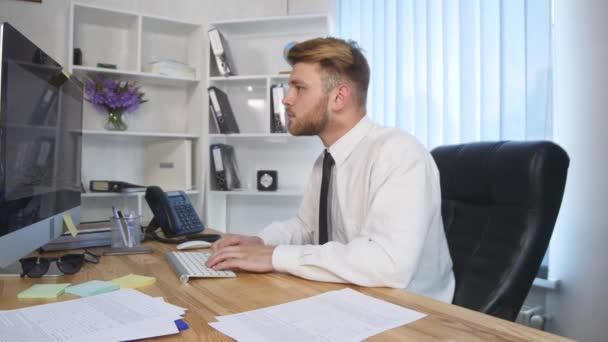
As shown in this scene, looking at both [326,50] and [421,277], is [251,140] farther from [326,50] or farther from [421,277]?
[421,277]

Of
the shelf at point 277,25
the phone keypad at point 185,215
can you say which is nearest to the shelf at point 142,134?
the shelf at point 277,25

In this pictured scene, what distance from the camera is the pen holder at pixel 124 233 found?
3.97 feet

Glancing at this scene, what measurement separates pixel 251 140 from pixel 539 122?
171cm

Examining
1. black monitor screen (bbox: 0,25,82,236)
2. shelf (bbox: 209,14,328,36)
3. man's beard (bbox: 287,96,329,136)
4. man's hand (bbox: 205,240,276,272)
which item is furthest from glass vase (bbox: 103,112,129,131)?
man's hand (bbox: 205,240,276,272)

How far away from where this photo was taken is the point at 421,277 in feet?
3.49

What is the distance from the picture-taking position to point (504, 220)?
110cm

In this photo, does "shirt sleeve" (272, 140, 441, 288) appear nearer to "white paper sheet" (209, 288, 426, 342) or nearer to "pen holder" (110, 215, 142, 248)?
"white paper sheet" (209, 288, 426, 342)

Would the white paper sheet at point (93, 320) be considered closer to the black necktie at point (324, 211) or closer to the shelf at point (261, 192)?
the black necktie at point (324, 211)

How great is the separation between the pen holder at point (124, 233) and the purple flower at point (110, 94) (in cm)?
148

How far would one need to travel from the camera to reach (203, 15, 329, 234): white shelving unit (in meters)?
2.73

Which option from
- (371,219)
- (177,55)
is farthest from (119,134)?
(371,219)

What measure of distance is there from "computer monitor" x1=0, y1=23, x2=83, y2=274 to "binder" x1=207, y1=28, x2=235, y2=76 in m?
1.46

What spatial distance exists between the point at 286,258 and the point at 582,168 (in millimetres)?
1312

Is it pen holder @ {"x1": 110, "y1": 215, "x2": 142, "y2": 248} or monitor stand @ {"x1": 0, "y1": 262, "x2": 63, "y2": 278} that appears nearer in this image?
monitor stand @ {"x1": 0, "y1": 262, "x2": 63, "y2": 278}
